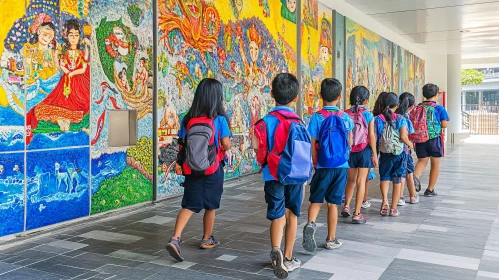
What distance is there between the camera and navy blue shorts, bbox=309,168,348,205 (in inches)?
170

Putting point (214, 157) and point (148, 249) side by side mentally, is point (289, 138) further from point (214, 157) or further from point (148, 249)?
point (148, 249)

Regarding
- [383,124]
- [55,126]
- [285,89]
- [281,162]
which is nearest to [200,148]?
[281,162]

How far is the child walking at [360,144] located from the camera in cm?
526

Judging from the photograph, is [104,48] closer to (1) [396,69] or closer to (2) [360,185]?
(2) [360,185]

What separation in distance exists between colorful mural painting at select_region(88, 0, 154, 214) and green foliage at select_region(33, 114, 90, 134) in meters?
0.10

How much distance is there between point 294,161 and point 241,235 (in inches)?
64.8

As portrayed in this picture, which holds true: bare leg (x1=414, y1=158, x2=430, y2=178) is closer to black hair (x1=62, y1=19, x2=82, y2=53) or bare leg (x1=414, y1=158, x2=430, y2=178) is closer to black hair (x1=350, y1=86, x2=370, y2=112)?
black hair (x1=350, y1=86, x2=370, y2=112)

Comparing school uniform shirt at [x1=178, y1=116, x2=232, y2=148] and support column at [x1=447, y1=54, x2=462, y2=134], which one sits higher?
support column at [x1=447, y1=54, x2=462, y2=134]

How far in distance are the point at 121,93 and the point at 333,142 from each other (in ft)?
9.97

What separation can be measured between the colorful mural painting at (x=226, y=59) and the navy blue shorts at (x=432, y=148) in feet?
10.5

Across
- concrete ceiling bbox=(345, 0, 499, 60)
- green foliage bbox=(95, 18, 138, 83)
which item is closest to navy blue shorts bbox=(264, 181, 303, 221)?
green foliage bbox=(95, 18, 138, 83)

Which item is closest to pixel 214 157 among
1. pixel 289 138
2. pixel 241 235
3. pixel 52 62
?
pixel 289 138

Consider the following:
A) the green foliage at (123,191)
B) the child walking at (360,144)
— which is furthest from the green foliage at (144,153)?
the child walking at (360,144)

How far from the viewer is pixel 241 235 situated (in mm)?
4934
